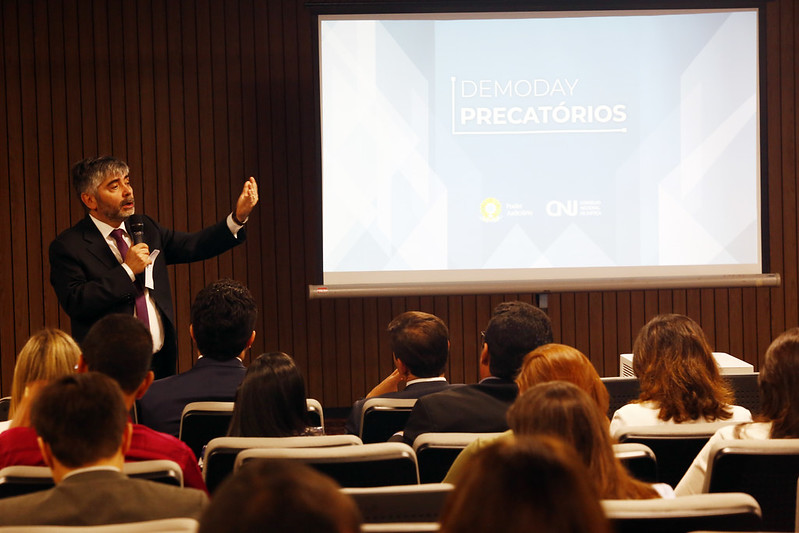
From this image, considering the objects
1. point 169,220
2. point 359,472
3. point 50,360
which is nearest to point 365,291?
point 169,220

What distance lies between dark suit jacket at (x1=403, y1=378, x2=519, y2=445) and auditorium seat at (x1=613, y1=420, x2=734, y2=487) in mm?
399

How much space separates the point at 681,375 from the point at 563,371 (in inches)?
28.1

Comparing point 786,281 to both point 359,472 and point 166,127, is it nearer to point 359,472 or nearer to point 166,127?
point 166,127

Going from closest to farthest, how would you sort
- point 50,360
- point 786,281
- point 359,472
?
point 359,472
point 50,360
point 786,281

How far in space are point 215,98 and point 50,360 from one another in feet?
11.6

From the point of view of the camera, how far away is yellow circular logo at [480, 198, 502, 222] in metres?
5.51

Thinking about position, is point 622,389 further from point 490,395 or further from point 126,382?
point 126,382

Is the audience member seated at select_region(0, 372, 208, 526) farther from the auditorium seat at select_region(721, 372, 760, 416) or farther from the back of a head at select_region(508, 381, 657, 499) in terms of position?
the auditorium seat at select_region(721, 372, 760, 416)

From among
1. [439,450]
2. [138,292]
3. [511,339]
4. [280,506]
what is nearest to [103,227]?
[138,292]

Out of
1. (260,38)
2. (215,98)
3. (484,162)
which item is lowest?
(484,162)

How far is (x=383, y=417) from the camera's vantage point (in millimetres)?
2982

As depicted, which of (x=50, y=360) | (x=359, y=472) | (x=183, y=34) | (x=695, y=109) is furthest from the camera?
(x=183, y=34)

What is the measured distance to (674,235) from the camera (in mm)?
5531

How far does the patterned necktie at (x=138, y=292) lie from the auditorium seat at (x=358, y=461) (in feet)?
7.47
